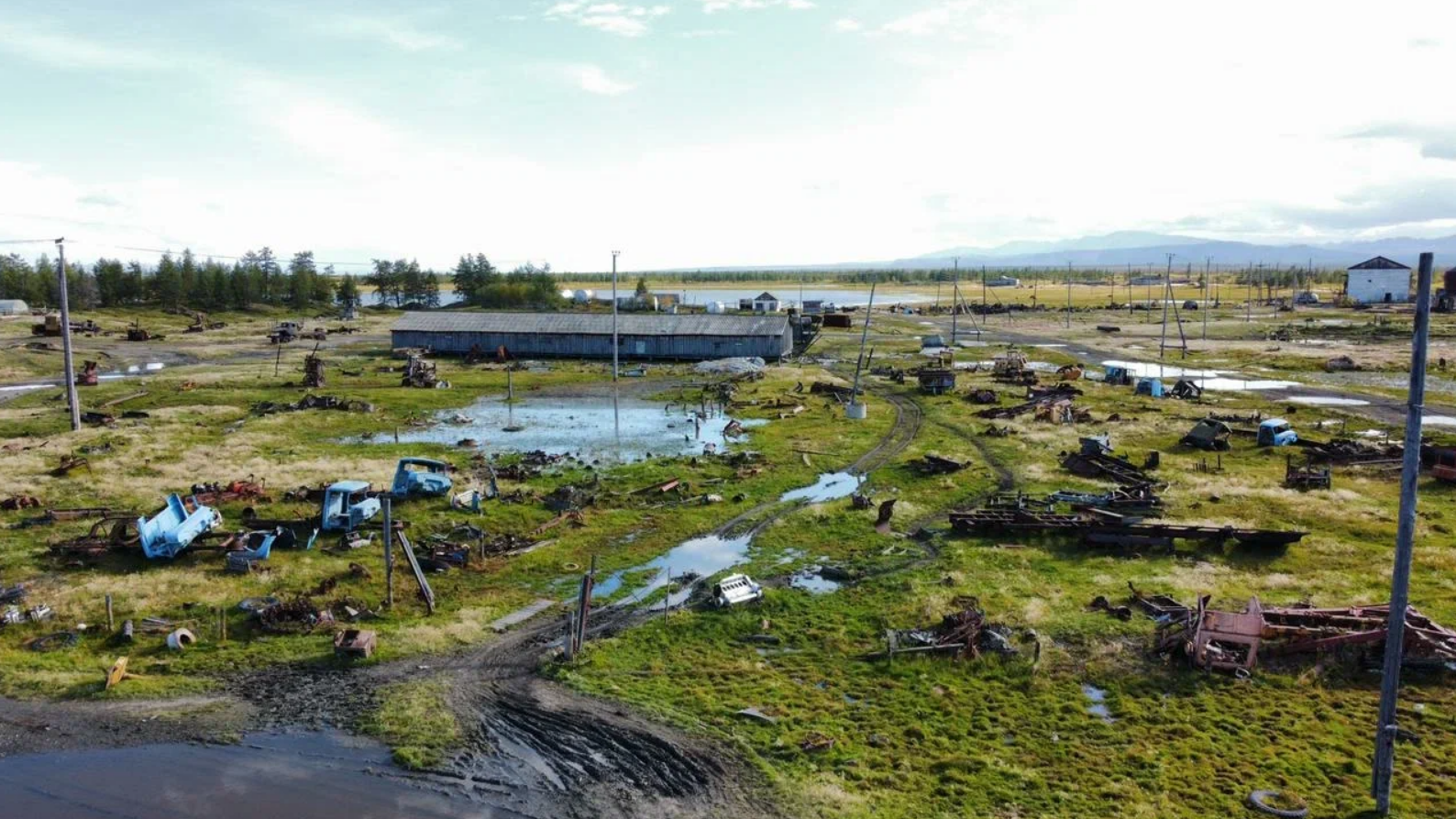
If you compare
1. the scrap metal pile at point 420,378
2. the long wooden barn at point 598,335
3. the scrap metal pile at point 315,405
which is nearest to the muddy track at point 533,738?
the scrap metal pile at point 315,405

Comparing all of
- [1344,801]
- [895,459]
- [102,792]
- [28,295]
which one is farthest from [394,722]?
[28,295]

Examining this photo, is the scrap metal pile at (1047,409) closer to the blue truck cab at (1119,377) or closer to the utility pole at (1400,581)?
the blue truck cab at (1119,377)

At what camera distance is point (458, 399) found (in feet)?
185

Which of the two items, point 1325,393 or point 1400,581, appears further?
point 1325,393

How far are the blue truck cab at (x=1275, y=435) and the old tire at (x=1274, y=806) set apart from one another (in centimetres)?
3061

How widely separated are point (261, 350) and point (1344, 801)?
89521mm

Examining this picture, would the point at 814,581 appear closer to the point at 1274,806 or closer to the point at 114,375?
the point at 1274,806

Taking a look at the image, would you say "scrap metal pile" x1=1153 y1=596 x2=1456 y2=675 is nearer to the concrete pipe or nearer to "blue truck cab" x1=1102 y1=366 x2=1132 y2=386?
the concrete pipe

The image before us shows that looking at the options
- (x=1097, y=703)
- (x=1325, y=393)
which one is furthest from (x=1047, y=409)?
(x=1097, y=703)

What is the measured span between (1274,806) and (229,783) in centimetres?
1777

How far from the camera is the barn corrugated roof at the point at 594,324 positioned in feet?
250

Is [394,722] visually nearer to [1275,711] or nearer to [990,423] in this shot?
[1275,711]

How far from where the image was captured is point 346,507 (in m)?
28.2

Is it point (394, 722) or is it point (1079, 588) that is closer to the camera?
point (394, 722)
